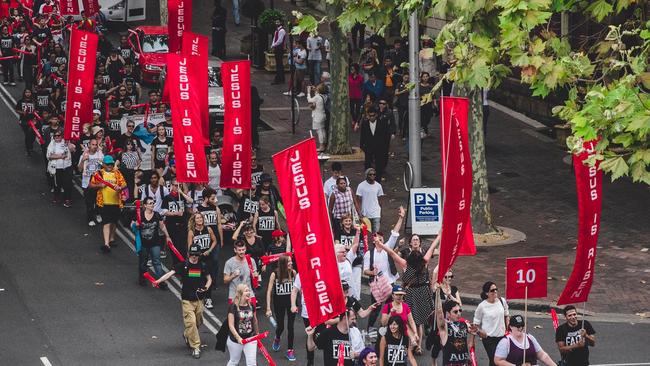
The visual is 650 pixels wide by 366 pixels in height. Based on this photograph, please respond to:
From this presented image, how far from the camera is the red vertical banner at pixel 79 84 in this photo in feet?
90.1

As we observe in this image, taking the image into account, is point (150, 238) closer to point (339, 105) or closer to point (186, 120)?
point (186, 120)

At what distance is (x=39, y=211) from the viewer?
27.6 m

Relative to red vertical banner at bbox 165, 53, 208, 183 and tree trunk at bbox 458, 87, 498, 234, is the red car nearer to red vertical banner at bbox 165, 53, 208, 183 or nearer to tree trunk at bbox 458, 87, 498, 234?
red vertical banner at bbox 165, 53, 208, 183

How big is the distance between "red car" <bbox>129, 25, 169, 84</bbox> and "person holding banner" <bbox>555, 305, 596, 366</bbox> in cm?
2471

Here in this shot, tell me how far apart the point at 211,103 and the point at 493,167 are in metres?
7.33

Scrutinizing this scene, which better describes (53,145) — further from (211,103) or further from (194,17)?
(194,17)

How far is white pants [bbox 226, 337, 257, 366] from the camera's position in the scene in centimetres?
1762

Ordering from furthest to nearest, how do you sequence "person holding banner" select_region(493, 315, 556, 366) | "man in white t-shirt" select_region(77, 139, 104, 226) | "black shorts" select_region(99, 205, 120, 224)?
1. "man in white t-shirt" select_region(77, 139, 104, 226)
2. "black shorts" select_region(99, 205, 120, 224)
3. "person holding banner" select_region(493, 315, 556, 366)

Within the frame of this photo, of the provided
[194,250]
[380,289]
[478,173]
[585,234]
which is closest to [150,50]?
[478,173]

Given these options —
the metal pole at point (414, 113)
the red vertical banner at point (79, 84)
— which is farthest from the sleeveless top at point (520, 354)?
the red vertical banner at point (79, 84)

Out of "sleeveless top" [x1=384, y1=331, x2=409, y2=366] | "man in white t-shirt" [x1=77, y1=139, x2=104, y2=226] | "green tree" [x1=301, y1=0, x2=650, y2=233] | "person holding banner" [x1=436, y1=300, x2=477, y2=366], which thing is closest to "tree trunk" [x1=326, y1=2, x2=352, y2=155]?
"man in white t-shirt" [x1=77, y1=139, x2=104, y2=226]

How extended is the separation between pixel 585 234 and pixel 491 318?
172 cm

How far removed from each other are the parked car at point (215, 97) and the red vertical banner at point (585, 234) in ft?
54.4

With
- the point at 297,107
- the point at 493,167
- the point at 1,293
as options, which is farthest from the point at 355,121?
the point at 1,293
